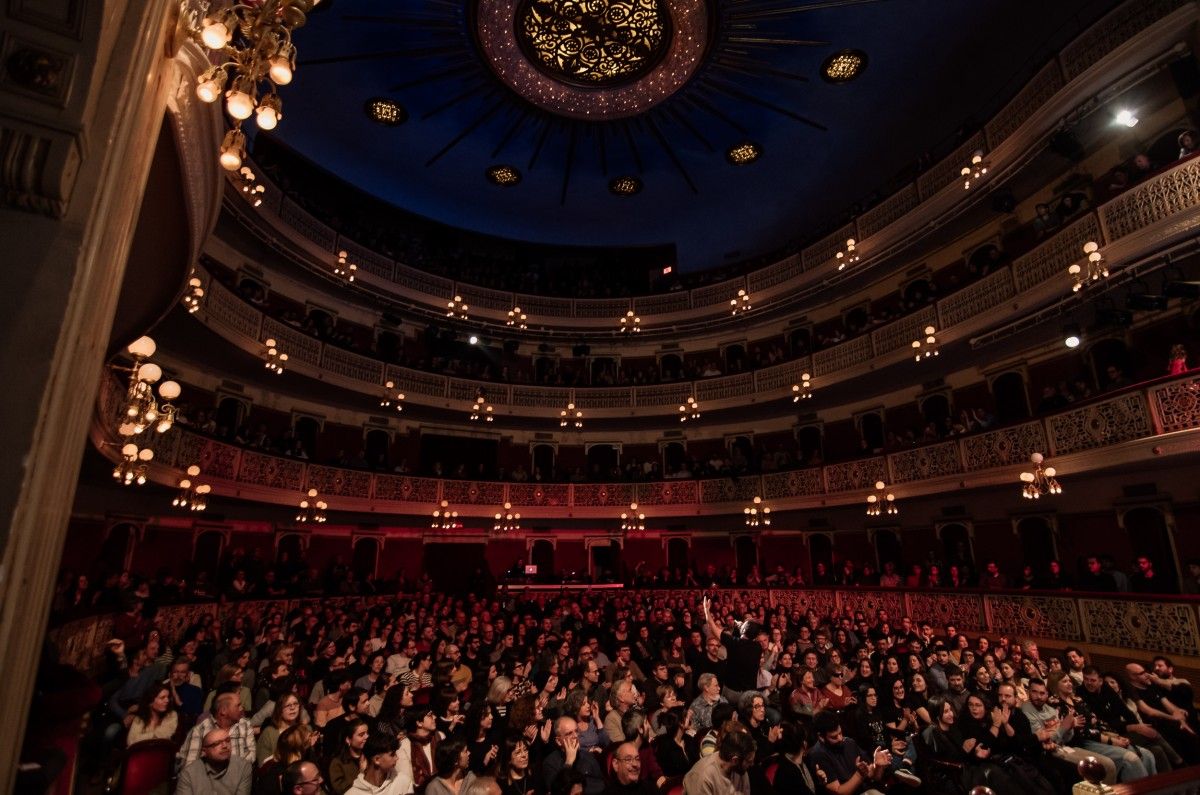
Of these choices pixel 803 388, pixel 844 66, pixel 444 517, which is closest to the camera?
pixel 844 66

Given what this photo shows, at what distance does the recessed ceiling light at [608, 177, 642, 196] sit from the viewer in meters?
23.2

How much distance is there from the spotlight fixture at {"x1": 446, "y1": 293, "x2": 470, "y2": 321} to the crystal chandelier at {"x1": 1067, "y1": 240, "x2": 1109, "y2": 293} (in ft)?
61.6

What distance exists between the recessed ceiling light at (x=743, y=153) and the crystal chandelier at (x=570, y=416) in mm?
10717

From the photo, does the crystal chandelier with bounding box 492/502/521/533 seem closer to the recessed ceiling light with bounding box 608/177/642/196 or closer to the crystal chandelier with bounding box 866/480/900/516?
the crystal chandelier with bounding box 866/480/900/516

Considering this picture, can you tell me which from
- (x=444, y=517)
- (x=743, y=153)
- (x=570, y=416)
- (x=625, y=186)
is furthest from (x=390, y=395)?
(x=743, y=153)

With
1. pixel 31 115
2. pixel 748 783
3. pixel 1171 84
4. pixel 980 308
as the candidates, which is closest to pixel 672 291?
pixel 980 308

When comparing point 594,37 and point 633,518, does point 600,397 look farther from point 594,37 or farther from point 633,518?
point 594,37

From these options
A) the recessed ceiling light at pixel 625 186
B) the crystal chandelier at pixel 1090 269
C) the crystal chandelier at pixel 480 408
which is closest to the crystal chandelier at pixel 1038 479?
the crystal chandelier at pixel 1090 269

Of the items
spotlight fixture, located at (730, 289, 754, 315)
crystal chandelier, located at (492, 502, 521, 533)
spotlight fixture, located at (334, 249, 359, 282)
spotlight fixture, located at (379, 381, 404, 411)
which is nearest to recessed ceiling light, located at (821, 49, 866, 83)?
spotlight fixture, located at (730, 289, 754, 315)

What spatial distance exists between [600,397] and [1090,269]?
16.2m

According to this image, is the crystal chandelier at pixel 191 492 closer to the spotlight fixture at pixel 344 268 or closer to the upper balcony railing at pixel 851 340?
the upper balcony railing at pixel 851 340

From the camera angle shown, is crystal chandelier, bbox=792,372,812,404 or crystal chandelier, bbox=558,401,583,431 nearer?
crystal chandelier, bbox=792,372,812,404

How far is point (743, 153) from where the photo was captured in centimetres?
2145

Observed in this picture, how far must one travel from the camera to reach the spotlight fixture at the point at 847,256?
1905cm
